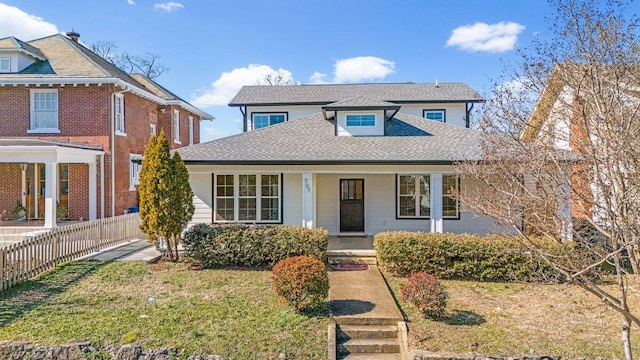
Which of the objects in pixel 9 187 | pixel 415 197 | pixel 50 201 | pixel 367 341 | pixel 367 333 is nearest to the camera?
pixel 367 341

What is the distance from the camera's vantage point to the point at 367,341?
6.38 meters

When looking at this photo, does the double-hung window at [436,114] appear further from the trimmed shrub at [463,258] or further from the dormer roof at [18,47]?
the dormer roof at [18,47]

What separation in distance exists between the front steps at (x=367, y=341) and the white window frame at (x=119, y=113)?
46.9 feet

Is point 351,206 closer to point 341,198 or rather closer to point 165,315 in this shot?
point 341,198

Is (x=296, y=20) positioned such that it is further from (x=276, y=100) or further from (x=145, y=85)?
(x=145, y=85)

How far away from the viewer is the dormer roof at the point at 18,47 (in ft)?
52.4

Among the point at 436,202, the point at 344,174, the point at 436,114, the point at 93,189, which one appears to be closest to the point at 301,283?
the point at 436,202

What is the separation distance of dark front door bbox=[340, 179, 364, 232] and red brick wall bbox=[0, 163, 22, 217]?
13405 mm

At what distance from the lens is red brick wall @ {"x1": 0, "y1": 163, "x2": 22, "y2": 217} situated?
51.8 feet

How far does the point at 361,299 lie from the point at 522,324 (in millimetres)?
2925

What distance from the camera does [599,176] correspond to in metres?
4.98

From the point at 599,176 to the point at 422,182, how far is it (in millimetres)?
8267

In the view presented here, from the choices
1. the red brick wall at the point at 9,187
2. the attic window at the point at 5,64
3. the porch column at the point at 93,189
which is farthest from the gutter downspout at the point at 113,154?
the attic window at the point at 5,64

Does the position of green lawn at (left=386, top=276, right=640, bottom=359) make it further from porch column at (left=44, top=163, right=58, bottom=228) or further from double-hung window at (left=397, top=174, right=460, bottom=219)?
porch column at (left=44, top=163, right=58, bottom=228)
